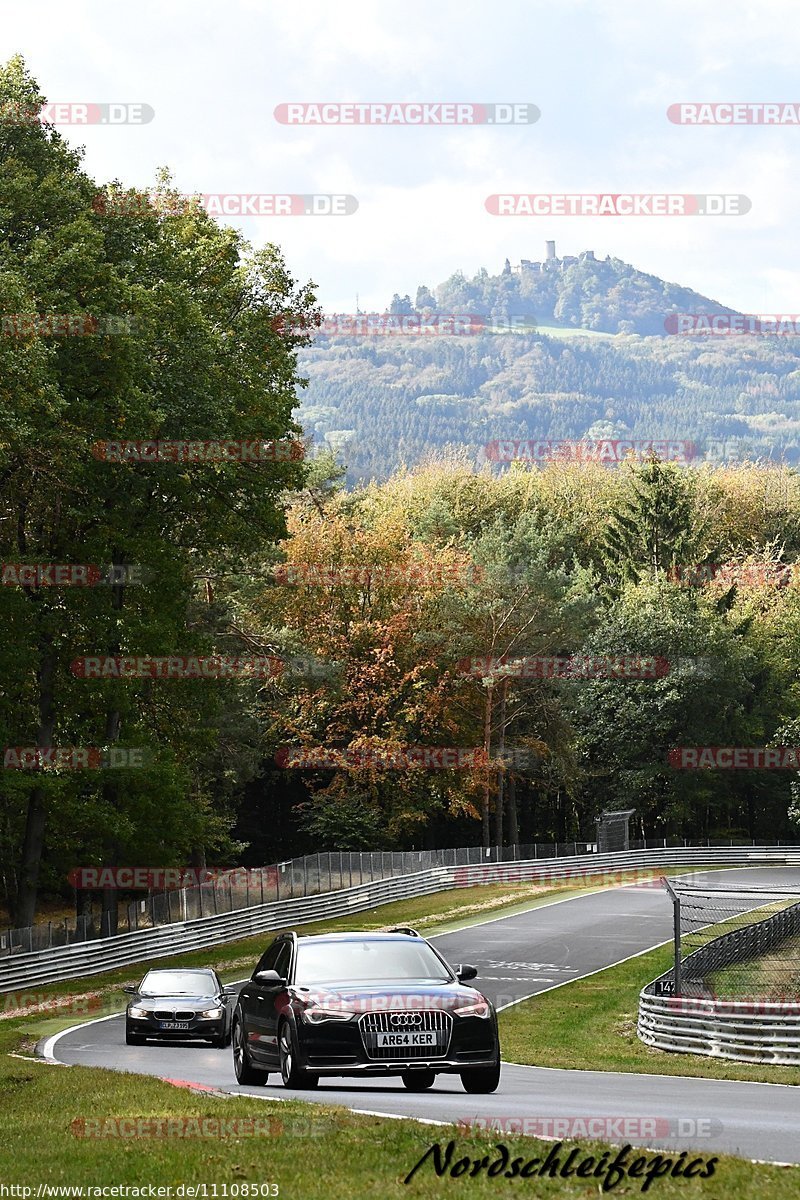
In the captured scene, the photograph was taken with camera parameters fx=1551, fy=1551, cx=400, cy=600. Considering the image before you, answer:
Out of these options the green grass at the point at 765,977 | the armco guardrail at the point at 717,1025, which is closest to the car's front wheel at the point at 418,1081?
the armco guardrail at the point at 717,1025

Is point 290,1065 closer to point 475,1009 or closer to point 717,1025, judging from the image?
point 475,1009

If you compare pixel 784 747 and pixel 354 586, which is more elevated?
pixel 354 586

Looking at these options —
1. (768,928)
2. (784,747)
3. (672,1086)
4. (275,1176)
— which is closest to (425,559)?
(784,747)

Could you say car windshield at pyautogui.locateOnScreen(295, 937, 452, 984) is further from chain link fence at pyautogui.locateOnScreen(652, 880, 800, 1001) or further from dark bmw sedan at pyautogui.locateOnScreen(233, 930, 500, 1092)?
chain link fence at pyautogui.locateOnScreen(652, 880, 800, 1001)

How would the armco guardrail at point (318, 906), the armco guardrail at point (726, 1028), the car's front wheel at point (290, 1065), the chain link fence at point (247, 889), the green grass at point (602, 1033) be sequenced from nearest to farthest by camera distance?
1. the car's front wheel at point (290, 1065)
2. the green grass at point (602, 1033)
3. the armco guardrail at point (726, 1028)
4. the armco guardrail at point (318, 906)
5. the chain link fence at point (247, 889)

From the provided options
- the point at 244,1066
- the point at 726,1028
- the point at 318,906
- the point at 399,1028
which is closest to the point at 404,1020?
the point at 399,1028

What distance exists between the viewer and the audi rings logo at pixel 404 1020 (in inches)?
528

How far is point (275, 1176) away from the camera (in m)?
8.95

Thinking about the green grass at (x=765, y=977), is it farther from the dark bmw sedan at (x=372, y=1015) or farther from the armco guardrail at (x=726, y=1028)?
the dark bmw sedan at (x=372, y=1015)

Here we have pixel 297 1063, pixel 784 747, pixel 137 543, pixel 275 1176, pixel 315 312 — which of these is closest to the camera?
pixel 275 1176

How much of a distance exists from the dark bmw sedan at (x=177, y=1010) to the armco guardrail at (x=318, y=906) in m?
10.2

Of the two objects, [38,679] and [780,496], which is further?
[780,496]

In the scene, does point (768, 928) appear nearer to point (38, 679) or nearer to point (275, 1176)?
point (38, 679)

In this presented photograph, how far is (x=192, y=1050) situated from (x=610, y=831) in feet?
166
